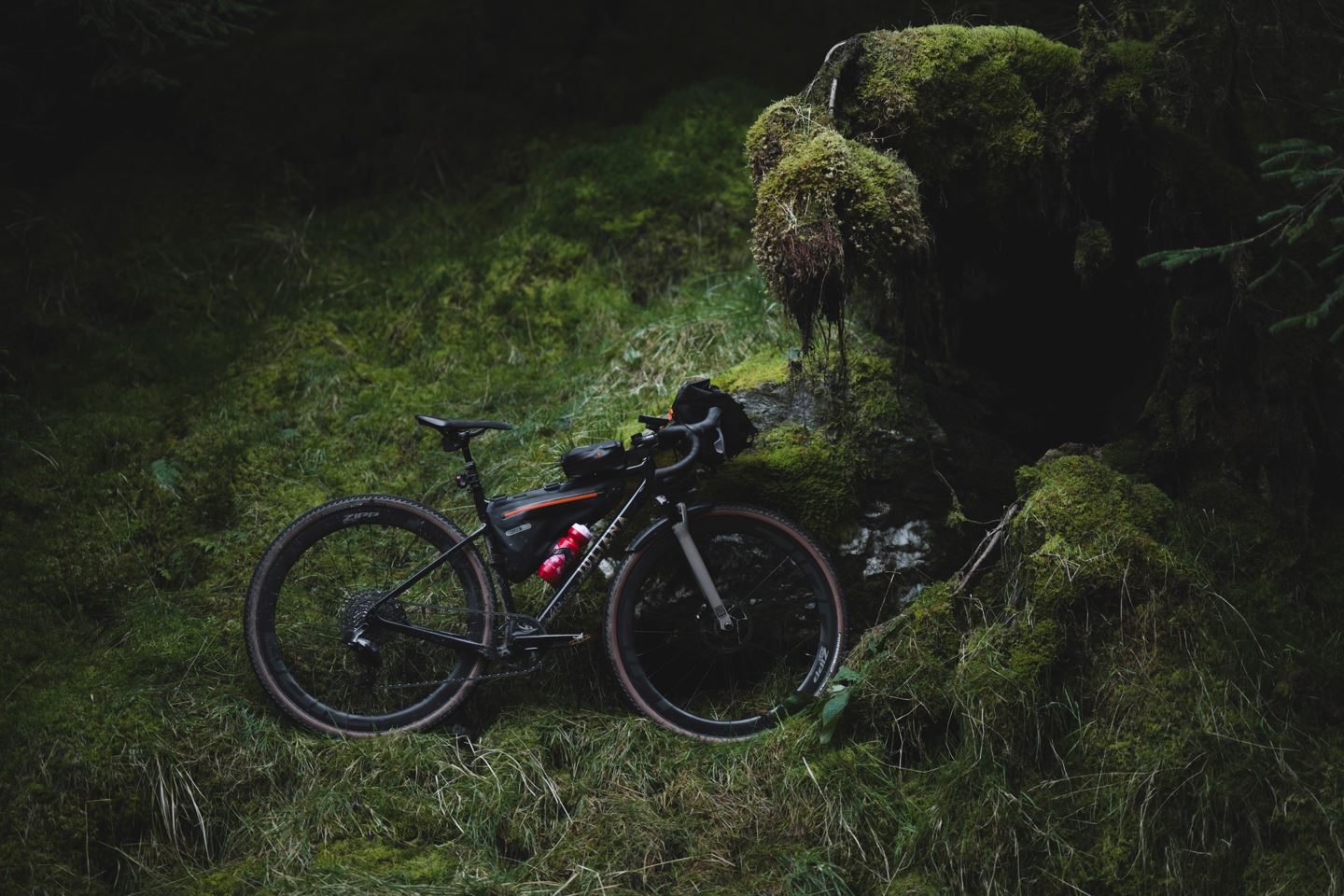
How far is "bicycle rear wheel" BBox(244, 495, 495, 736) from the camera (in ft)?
14.4

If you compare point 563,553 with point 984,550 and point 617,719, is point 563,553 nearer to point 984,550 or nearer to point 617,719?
point 617,719

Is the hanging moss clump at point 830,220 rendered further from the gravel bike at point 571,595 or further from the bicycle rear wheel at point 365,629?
the bicycle rear wheel at point 365,629

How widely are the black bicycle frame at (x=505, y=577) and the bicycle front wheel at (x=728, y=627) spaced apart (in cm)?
17

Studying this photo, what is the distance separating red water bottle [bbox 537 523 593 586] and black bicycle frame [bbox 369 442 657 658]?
5 cm

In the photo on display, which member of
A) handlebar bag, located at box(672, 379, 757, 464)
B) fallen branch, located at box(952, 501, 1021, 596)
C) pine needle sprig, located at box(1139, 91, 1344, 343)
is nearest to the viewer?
pine needle sprig, located at box(1139, 91, 1344, 343)

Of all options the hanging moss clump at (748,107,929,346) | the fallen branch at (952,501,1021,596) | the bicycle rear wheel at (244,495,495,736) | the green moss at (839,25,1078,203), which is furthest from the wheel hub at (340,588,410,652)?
the green moss at (839,25,1078,203)

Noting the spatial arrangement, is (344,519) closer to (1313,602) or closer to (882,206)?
(882,206)

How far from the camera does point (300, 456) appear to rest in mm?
5664

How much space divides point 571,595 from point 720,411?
1.05m

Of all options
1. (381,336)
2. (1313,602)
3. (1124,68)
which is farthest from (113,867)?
(1124,68)

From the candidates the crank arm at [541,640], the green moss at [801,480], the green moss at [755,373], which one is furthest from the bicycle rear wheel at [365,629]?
the green moss at [755,373]

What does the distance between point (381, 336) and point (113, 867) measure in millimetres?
3505

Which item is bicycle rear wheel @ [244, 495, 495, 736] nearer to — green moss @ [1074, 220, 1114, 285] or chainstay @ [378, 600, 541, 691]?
chainstay @ [378, 600, 541, 691]

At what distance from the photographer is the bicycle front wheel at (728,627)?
4371 mm
